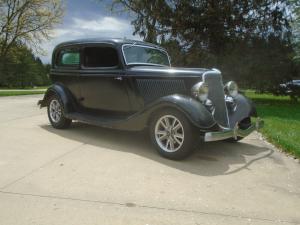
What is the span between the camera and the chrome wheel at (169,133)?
4770 millimetres

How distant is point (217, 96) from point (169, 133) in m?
1.00

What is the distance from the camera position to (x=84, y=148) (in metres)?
5.38

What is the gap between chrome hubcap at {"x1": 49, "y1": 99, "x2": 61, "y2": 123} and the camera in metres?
6.97

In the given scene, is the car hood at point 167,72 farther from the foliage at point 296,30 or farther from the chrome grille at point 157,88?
the foliage at point 296,30

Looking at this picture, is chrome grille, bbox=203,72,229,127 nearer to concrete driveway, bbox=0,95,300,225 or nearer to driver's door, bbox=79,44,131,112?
concrete driveway, bbox=0,95,300,225

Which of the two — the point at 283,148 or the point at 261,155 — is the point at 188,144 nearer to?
the point at 261,155

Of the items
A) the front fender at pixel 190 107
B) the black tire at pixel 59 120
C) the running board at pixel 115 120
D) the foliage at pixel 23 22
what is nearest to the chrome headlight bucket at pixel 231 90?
the front fender at pixel 190 107

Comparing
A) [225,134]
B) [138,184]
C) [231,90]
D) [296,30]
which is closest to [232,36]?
[296,30]

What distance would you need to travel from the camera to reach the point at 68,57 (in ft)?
22.8

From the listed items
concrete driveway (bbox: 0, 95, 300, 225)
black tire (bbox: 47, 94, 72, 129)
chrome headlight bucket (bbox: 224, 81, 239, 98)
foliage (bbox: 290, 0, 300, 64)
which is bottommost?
concrete driveway (bbox: 0, 95, 300, 225)

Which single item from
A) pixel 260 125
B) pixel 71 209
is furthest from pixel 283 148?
pixel 71 209

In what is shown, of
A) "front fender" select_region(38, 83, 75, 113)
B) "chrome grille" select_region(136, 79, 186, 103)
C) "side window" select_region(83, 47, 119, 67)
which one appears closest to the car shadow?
"front fender" select_region(38, 83, 75, 113)

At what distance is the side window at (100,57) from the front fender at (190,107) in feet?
5.10

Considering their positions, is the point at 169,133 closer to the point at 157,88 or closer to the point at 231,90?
the point at 157,88
